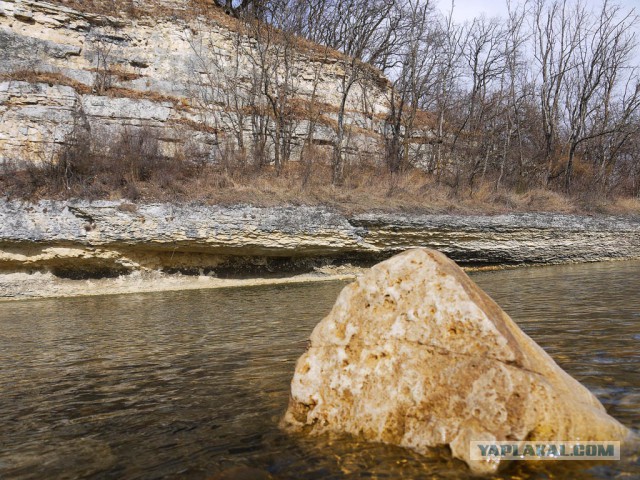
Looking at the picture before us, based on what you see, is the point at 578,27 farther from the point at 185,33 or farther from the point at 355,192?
the point at 185,33

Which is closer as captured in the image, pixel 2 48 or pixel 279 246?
pixel 279 246

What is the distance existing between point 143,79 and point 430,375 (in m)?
24.5

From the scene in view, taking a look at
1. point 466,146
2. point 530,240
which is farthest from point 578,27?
point 530,240

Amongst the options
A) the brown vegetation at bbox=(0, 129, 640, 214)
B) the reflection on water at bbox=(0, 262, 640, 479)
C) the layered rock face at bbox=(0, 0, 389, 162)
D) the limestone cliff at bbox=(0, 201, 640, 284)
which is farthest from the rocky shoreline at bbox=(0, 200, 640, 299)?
the reflection on water at bbox=(0, 262, 640, 479)

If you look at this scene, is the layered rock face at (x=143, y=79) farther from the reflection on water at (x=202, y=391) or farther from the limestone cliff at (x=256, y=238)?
the reflection on water at (x=202, y=391)

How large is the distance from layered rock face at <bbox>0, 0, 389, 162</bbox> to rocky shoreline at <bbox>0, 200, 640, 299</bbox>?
483cm

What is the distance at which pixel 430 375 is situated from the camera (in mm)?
2820

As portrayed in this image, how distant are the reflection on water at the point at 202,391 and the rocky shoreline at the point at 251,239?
19.8 ft

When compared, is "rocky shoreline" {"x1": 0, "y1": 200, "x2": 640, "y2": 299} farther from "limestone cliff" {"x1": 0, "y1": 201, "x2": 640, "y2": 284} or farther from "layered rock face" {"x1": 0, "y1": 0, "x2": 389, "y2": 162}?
"layered rock face" {"x1": 0, "y1": 0, "x2": 389, "y2": 162}

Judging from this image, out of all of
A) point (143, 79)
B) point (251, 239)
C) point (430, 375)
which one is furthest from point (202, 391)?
point (143, 79)

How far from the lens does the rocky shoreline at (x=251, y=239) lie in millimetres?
14234

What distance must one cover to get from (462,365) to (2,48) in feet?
82.5

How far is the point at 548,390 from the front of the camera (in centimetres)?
251

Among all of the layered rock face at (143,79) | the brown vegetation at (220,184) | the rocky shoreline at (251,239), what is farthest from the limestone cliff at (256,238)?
the layered rock face at (143,79)
